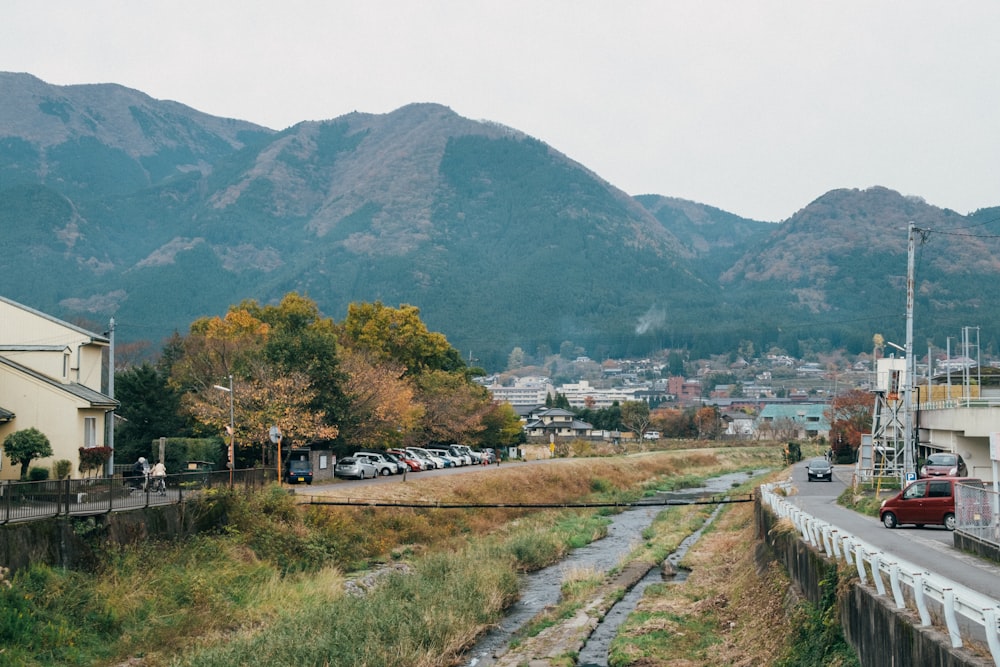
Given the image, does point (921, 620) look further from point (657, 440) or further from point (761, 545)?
point (657, 440)

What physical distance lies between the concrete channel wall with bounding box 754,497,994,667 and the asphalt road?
7.65 ft

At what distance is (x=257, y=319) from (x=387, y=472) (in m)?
28.7

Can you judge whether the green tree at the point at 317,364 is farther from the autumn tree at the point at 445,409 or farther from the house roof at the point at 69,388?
the autumn tree at the point at 445,409

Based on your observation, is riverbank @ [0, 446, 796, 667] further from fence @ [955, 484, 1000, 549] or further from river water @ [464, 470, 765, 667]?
fence @ [955, 484, 1000, 549]

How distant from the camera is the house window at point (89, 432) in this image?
39525mm

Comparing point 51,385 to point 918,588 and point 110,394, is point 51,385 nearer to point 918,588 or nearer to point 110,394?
point 110,394

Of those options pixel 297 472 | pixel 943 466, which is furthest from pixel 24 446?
pixel 943 466

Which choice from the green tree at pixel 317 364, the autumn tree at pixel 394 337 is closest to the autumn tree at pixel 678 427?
the autumn tree at pixel 394 337

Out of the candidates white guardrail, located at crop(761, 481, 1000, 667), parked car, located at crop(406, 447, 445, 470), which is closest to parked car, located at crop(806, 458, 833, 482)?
parked car, located at crop(406, 447, 445, 470)

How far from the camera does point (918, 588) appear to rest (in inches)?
451

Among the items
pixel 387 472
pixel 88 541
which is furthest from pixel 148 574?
pixel 387 472

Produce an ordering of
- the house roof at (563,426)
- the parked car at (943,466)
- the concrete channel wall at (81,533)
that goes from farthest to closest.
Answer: the house roof at (563,426)
the parked car at (943,466)
the concrete channel wall at (81,533)

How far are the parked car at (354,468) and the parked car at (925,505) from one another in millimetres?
30636

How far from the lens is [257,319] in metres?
82.6
